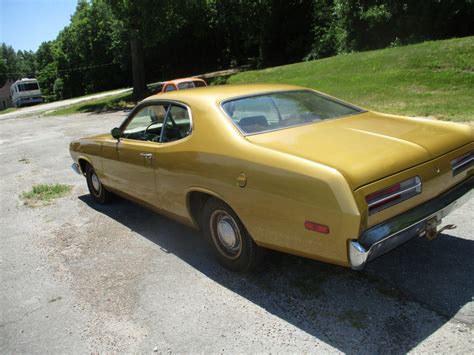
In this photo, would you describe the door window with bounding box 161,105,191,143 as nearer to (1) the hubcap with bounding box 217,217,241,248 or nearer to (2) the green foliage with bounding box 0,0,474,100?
(1) the hubcap with bounding box 217,217,241,248

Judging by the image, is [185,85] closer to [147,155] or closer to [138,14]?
[138,14]

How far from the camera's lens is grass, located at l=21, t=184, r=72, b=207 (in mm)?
6836

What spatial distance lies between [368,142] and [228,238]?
4.50 ft

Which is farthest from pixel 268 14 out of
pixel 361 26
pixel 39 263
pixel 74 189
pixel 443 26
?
pixel 39 263

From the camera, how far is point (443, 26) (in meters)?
18.9

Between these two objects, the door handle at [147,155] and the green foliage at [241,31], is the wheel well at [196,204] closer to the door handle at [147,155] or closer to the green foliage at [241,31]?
the door handle at [147,155]

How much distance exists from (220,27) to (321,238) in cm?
3904

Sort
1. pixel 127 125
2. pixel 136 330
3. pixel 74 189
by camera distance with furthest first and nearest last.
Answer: pixel 74 189 < pixel 127 125 < pixel 136 330

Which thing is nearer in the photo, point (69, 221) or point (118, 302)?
point (118, 302)

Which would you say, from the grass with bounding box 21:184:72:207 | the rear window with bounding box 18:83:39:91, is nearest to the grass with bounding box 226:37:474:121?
the grass with bounding box 21:184:72:207

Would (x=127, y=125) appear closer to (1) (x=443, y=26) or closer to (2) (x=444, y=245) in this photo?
(2) (x=444, y=245)

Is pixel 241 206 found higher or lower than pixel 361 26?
lower

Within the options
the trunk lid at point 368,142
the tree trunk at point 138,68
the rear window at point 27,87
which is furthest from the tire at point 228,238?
the rear window at point 27,87

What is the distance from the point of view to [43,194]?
718 centimetres
